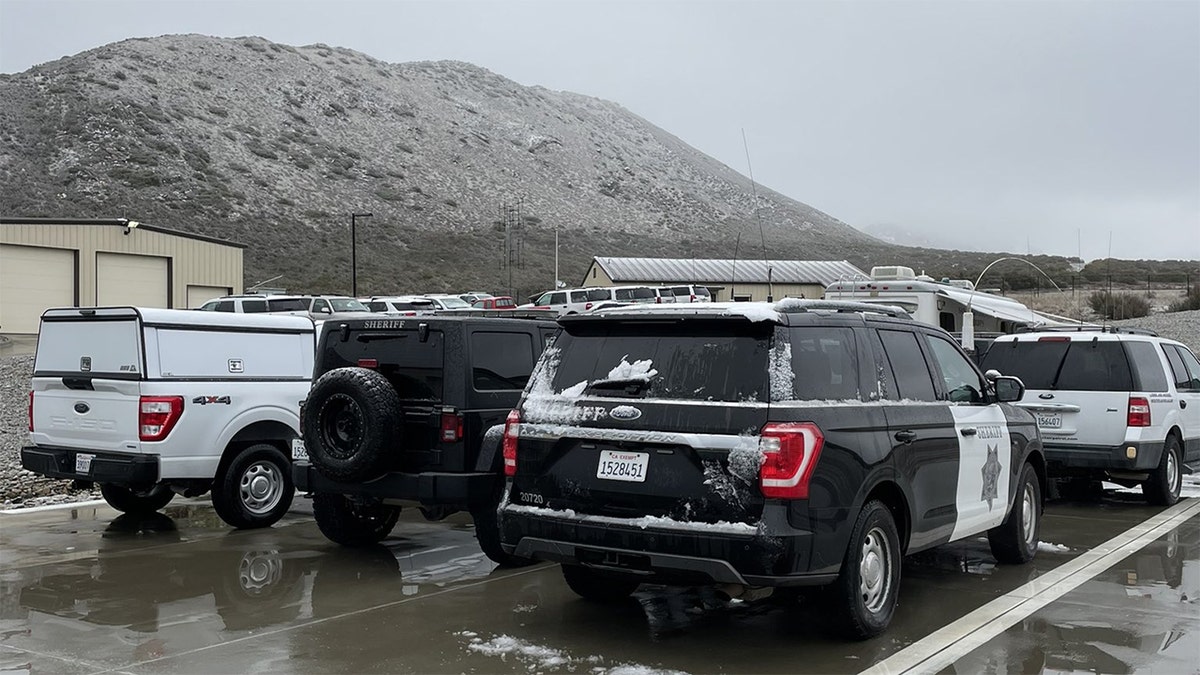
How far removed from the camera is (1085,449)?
11.7 meters

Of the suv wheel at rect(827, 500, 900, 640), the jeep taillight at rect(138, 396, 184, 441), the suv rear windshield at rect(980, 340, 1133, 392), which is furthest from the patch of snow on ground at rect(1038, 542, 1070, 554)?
the jeep taillight at rect(138, 396, 184, 441)

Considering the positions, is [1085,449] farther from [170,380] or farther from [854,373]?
[170,380]

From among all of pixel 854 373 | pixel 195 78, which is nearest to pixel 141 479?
pixel 854 373

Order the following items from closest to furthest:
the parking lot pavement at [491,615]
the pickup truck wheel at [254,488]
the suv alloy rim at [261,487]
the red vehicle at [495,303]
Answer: the parking lot pavement at [491,615], the pickup truck wheel at [254,488], the suv alloy rim at [261,487], the red vehicle at [495,303]

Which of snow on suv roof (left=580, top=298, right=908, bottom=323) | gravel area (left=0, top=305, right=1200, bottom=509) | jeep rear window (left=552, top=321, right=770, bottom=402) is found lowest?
gravel area (left=0, top=305, right=1200, bottom=509)

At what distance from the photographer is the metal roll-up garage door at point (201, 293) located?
42094mm

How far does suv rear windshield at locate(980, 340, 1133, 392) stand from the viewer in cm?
1174

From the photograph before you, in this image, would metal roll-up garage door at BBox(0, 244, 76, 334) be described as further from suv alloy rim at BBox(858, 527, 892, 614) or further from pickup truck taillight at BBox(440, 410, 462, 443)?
suv alloy rim at BBox(858, 527, 892, 614)

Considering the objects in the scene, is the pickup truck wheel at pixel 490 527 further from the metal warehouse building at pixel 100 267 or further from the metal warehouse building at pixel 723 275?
the metal warehouse building at pixel 723 275

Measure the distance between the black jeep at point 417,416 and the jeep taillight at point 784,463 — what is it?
286cm

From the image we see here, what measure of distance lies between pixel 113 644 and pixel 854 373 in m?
4.59

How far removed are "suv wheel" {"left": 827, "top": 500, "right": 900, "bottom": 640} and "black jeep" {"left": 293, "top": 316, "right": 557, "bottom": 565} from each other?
2.71 metres

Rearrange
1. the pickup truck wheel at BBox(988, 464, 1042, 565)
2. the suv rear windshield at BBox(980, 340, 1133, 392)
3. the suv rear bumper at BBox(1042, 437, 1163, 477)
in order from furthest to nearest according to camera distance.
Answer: the suv rear windshield at BBox(980, 340, 1133, 392)
the suv rear bumper at BBox(1042, 437, 1163, 477)
the pickup truck wheel at BBox(988, 464, 1042, 565)

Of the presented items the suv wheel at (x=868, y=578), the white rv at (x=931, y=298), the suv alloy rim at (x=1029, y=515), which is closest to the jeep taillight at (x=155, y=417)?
the suv wheel at (x=868, y=578)
